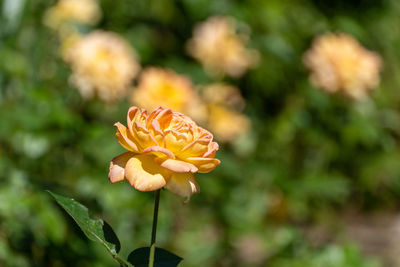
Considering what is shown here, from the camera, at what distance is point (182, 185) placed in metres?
0.53

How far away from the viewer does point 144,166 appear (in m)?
0.53

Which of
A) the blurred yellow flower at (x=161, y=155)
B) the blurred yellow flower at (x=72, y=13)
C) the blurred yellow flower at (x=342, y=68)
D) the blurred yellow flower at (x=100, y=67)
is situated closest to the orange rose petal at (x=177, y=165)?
the blurred yellow flower at (x=161, y=155)

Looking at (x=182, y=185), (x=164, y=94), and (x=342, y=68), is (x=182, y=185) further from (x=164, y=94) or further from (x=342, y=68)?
(x=342, y=68)

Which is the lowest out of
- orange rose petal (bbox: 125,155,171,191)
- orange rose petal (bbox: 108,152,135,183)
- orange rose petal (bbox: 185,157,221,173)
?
orange rose petal (bbox: 108,152,135,183)

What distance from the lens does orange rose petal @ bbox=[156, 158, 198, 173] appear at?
1.66 ft

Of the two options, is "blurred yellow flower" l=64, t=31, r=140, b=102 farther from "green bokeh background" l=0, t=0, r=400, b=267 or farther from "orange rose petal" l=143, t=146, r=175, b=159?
"orange rose petal" l=143, t=146, r=175, b=159

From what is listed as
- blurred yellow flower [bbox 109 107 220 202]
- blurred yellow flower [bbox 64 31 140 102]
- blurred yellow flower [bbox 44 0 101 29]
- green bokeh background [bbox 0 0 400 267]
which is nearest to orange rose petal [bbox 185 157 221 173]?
blurred yellow flower [bbox 109 107 220 202]

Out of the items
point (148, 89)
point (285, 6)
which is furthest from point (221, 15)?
point (148, 89)

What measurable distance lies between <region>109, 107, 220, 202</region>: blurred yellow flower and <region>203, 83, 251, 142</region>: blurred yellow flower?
1428 millimetres

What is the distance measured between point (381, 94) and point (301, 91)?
0.78m

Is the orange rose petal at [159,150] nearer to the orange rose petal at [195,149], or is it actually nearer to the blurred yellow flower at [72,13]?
the orange rose petal at [195,149]

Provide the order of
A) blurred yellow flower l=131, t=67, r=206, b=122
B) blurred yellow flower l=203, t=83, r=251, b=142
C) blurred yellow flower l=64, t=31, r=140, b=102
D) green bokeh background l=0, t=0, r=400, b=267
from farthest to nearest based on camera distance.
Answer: blurred yellow flower l=203, t=83, r=251, b=142
blurred yellow flower l=131, t=67, r=206, b=122
blurred yellow flower l=64, t=31, r=140, b=102
green bokeh background l=0, t=0, r=400, b=267

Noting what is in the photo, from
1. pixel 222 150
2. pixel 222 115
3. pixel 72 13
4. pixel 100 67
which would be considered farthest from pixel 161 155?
pixel 72 13

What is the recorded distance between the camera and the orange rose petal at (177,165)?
51cm
